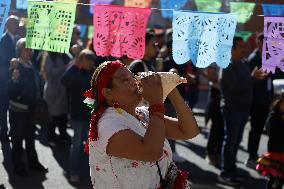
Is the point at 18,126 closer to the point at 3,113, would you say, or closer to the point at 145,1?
the point at 3,113

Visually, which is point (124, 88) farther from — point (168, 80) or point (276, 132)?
point (276, 132)

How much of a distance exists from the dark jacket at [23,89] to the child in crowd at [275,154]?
2768mm

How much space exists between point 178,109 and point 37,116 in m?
4.02

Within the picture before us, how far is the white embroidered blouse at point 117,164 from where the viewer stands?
3.04 m

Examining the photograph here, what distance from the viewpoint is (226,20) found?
454 cm

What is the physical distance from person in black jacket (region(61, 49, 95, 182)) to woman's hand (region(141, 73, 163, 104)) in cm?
380

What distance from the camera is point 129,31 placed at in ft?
15.8


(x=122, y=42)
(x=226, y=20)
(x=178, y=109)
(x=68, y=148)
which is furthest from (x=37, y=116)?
(x=178, y=109)

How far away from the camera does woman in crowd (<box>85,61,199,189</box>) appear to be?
2965 millimetres

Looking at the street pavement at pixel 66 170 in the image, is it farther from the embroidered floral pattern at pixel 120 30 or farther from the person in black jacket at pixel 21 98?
the embroidered floral pattern at pixel 120 30

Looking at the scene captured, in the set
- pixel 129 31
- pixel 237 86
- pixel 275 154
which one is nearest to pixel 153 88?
pixel 129 31

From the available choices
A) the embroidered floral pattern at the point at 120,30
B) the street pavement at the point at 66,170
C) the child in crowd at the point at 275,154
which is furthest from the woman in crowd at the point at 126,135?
the street pavement at the point at 66,170

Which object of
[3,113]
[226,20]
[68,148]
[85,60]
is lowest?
[68,148]

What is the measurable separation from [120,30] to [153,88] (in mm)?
1858
